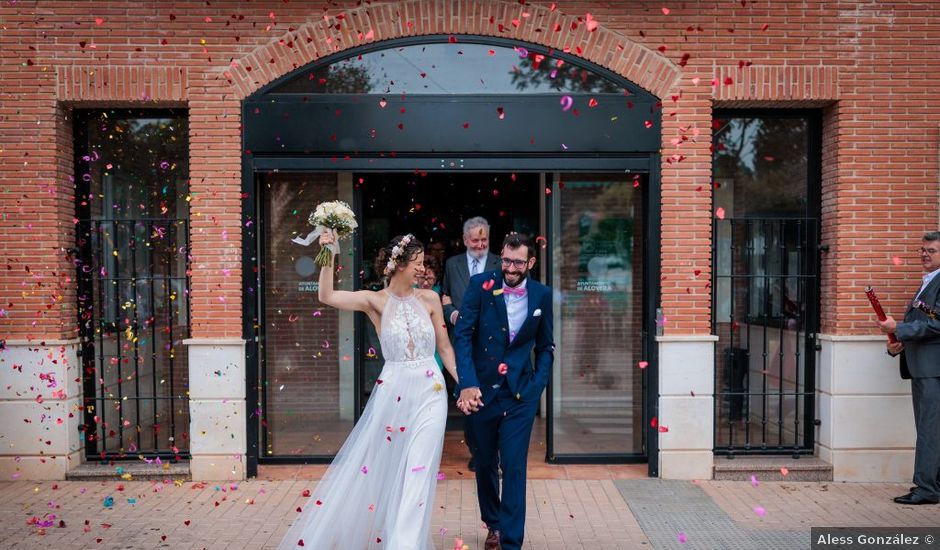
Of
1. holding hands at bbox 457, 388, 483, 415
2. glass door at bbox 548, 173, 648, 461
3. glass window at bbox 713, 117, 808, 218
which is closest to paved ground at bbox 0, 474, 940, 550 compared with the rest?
glass door at bbox 548, 173, 648, 461

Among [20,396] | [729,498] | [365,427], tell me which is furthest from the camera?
[20,396]

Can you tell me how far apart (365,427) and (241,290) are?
2.55m

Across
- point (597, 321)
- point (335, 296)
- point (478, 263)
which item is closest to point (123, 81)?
point (335, 296)

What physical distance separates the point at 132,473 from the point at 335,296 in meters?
3.43

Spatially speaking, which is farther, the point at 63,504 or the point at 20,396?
the point at 20,396

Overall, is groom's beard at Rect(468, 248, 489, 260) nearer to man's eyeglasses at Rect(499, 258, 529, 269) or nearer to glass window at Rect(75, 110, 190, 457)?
man's eyeglasses at Rect(499, 258, 529, 269)

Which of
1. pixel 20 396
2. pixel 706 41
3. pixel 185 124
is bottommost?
pixel 20 396

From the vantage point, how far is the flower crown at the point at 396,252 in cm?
491

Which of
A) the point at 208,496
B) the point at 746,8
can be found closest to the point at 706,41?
the point at 746,8

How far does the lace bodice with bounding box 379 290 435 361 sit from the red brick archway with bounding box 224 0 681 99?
9.76 feet

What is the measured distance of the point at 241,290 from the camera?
6.91m

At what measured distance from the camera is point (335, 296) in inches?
195

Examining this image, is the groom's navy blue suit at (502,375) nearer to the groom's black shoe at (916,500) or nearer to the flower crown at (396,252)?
the flower crown at (396,252)

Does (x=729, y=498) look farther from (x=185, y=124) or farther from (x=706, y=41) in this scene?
(x=185, y=124)
